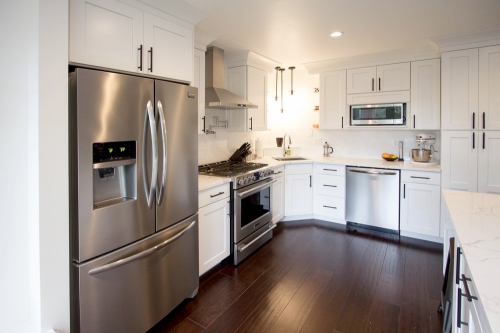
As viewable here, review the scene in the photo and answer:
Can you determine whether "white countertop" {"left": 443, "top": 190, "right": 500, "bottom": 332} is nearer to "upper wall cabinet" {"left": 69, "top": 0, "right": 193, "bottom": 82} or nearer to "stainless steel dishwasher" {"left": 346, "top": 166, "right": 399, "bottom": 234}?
"stainless steel dishwasher" {"left": 346, "top": 166, "right": 399, "bottom": 234}

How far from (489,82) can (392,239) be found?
213cm

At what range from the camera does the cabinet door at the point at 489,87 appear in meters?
3.21

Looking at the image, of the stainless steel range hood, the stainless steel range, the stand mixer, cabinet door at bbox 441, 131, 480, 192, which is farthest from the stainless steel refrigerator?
the stand mixer

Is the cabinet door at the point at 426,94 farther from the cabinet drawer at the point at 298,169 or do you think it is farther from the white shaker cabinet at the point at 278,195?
the white shaker cabinet at the point at 278,195

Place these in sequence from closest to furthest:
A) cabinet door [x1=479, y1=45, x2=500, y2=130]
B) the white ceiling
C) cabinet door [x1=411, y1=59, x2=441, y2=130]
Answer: the white ceiling, cabinet door [x1=479, y1=45, x2=500, y2=130], cabinet door [x1=411, y1=59, x2=441, y2=130]

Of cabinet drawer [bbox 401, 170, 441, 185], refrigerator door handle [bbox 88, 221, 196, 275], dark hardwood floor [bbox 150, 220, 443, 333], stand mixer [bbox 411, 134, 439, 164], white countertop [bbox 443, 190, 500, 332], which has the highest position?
stand mixer [bbox 411, 134, 439, 164]

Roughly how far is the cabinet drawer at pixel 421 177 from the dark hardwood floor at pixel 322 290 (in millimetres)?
767

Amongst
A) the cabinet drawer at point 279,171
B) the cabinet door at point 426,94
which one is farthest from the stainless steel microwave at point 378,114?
the cabinet drawer at point 279,171

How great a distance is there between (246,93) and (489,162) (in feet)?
9.81

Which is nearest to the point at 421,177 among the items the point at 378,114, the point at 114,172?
the point at 378,114

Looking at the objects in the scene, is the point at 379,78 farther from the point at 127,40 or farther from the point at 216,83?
the point at 127,40

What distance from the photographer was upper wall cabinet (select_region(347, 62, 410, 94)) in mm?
3914

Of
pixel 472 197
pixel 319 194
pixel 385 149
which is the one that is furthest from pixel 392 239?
pixel 472 197

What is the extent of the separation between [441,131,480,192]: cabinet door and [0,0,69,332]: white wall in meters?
3.88
